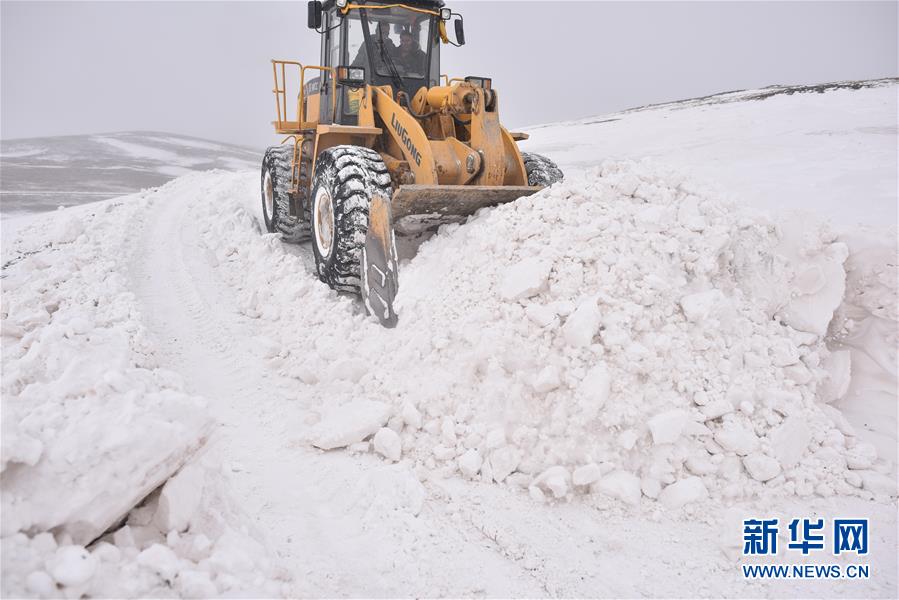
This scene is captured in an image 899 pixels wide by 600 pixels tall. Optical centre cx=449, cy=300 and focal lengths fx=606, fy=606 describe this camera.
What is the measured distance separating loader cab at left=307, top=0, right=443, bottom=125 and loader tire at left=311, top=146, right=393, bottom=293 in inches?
38.9

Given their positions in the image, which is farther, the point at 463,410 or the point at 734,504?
the point at 463,410

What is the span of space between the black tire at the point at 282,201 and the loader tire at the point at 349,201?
5.68 ft

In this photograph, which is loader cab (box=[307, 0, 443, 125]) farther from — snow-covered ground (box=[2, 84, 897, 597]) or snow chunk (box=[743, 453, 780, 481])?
snow chunk (box=[743, 453, 780, 481])

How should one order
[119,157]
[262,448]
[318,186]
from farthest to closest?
[119,157] < [318,186] < [262,448]

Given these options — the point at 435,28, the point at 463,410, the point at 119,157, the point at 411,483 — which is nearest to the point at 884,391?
the point at 463,410

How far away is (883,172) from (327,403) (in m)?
6.62

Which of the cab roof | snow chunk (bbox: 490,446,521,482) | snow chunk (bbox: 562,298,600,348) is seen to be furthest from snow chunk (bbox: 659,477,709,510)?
the cab roof

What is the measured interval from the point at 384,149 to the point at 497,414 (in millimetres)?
3654

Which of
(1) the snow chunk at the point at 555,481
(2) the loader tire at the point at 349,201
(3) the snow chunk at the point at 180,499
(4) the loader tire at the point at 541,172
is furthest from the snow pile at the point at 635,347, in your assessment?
(3) the snow chunk at the point at 180,499

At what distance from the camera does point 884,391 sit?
156 inches

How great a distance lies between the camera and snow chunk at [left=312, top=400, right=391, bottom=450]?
11.6 feet

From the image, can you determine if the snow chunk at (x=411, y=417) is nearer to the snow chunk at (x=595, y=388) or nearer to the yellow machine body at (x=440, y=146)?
the snow chunk at (x=595, y=388)

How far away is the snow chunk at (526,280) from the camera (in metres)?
3.87

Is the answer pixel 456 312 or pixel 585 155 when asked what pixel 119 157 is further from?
pixel 456 312
